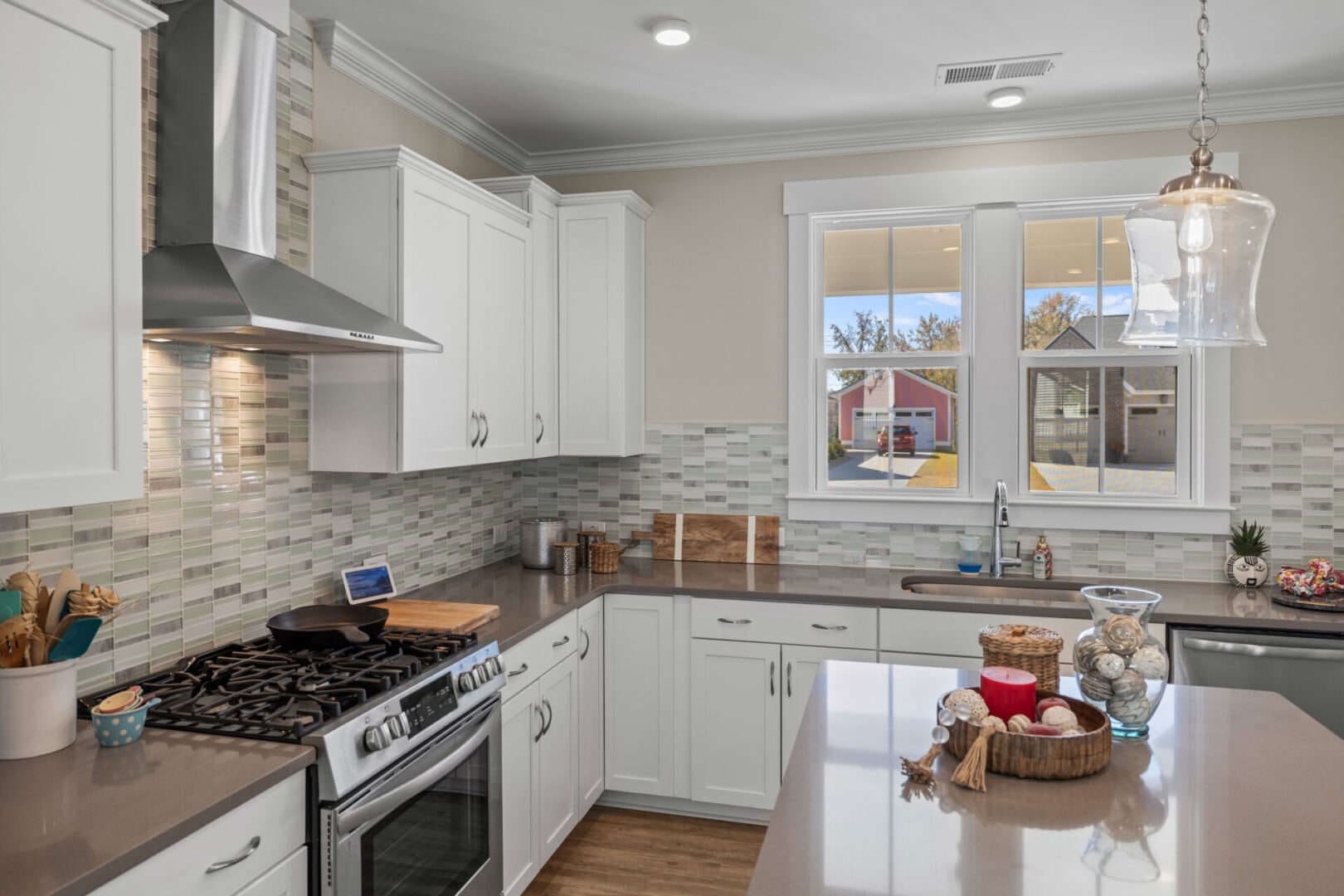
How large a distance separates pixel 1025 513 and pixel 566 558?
189 centimetres

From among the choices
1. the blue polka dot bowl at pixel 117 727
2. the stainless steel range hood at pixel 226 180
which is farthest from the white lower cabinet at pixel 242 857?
the stainless steel range hood at pixel 226 180

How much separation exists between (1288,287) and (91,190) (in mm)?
3833

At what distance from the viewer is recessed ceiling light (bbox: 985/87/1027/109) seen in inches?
127

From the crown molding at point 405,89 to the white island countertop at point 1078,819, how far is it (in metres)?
2.45

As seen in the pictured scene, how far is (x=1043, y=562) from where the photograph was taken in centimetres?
345

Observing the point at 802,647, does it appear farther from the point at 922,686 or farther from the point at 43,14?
the point at 43,14

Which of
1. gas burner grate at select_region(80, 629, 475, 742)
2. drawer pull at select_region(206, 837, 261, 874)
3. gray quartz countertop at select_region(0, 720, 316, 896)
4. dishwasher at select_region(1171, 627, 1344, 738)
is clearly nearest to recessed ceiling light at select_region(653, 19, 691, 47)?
gas burner grate at select_region(80, 629, 475, 742)

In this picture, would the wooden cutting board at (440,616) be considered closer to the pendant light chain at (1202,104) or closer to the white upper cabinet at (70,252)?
the white upper cabinet at (70,252)

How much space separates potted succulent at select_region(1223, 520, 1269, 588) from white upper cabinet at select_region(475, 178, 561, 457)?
269 centimetres

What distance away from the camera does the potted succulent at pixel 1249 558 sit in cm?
324

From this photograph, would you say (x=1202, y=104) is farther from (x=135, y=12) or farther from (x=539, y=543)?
(x=539, y=543)

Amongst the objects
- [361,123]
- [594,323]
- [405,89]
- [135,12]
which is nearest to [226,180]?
[135,12]

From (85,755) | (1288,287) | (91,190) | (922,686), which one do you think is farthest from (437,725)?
(1288,287)

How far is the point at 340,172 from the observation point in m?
2.62
